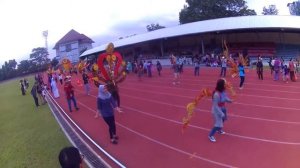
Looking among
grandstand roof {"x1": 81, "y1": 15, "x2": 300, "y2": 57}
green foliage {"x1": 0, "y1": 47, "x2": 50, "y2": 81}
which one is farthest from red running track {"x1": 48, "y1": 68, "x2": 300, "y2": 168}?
green foliage {"x1": 0, "y1": 47, "x2": 50, "y2": 81}

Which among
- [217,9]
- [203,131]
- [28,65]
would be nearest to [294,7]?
[217,9]

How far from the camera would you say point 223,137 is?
9633 millimetres

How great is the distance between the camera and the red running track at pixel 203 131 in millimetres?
8141

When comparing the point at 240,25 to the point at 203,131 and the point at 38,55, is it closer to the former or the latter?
the point at 203,131

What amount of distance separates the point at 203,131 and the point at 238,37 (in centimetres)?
2603

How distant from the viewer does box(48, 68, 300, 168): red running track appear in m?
8.14

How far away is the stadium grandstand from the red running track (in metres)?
13.2

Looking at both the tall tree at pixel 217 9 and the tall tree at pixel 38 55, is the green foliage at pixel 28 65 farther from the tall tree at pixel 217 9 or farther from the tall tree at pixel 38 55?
the tall tree at pixel 217 9

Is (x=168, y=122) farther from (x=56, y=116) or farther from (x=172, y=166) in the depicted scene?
(x=56, y=116)

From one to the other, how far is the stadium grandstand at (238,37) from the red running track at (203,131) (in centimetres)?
1319

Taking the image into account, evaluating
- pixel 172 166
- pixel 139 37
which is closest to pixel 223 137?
pixel 172 166

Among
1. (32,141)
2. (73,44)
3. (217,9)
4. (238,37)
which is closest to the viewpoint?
(32,141)

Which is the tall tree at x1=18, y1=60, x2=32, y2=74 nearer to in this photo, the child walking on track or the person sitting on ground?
the child walking on track

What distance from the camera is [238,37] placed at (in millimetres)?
34719
